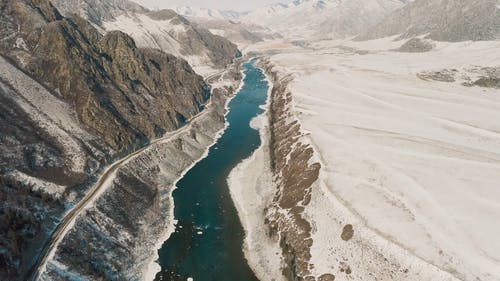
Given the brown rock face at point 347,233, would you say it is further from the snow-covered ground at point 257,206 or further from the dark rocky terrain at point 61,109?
the dark rocky terrain at point 61,109

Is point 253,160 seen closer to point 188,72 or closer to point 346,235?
point 346,235

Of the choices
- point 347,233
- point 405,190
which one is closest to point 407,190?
point 405,190

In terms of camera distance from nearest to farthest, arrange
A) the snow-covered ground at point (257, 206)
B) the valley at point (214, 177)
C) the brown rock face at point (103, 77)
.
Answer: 1. the valley at point (214, 177)
2. the snow-covered ground at point (257, 206)
3. the brown rock face at point (103, 77)

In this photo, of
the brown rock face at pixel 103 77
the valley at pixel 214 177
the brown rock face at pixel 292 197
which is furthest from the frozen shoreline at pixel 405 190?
the brown rock face at pixel 103 77

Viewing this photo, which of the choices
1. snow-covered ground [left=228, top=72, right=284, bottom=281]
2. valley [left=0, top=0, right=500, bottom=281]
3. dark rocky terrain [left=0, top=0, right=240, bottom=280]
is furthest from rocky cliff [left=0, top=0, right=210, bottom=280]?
snow-covered ground [left=228, top=72, right=284, bottom=281]

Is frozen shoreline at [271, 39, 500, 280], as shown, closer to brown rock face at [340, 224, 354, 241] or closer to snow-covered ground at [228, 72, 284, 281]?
brown rock face at [340, 224, 354, 241]

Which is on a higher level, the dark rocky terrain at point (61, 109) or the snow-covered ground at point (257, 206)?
the dark rocky terrain at point (61, 109)
